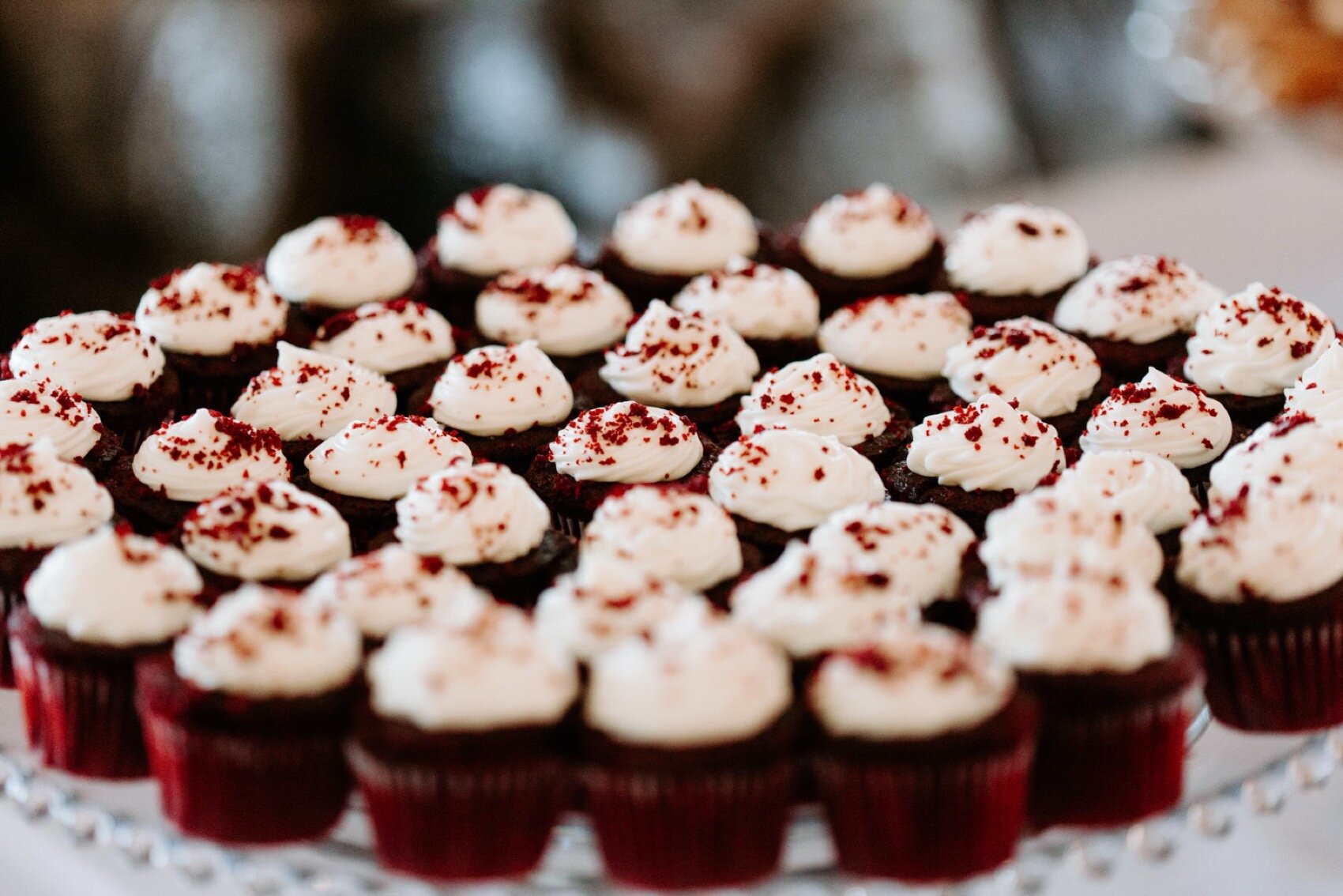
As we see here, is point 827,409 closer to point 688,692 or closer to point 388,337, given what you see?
point 388,337

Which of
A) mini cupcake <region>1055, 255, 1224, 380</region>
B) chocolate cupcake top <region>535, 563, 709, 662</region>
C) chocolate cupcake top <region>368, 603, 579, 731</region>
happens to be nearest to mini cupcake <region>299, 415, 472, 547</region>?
chocolate cupcake top <region>535, 563, 709, 662</region>

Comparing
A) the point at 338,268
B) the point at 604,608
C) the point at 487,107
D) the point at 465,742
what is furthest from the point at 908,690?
the point at 487,107

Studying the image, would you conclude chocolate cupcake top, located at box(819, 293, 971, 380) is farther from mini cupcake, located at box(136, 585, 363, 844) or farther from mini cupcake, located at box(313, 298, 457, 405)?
mini cupcake, located at box(136, 585, 363, 844)

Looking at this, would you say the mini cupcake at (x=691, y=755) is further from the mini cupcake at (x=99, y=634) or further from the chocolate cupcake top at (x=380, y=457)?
the chocolate cupcake top at (x=380, y=457)

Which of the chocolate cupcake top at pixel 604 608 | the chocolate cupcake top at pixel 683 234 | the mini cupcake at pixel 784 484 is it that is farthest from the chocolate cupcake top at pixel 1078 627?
the chocolate cupcake top at pixel 683 234

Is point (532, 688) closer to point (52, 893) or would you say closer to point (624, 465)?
point (624, 465)

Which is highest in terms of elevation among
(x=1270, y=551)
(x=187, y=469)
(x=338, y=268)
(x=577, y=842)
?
(x=338, y=268)
